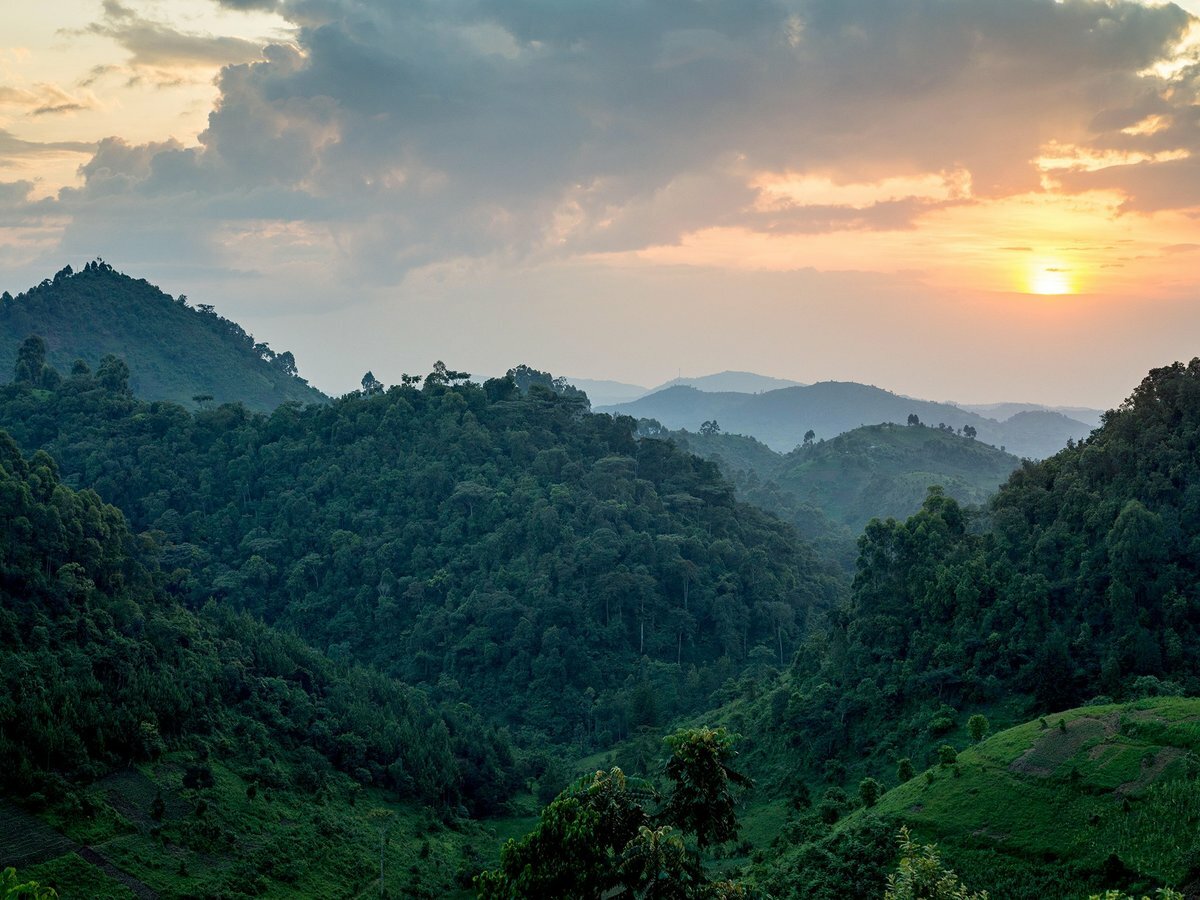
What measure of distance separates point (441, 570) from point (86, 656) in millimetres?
33539

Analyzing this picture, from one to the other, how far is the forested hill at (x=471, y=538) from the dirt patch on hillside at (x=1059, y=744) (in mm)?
30254

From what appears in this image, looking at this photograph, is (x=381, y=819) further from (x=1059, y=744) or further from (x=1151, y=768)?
(x=1151, y=768)

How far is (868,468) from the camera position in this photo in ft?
487

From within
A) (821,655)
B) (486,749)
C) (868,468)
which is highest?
(868,468)

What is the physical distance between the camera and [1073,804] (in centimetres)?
3023

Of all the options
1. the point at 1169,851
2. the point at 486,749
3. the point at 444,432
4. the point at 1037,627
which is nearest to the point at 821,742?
the point at 1037,627

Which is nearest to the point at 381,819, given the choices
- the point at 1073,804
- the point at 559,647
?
the point at 559,647

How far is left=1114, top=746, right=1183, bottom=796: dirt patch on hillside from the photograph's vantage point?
97.5ft

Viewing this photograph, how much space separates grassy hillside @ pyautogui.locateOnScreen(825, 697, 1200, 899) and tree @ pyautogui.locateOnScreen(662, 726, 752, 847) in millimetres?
10847

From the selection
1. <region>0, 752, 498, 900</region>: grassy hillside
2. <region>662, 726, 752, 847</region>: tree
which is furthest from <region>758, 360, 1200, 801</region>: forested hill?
<region>662, 726, 752, 847</region>: tree

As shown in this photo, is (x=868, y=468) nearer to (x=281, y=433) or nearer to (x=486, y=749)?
(x=281, y=433)

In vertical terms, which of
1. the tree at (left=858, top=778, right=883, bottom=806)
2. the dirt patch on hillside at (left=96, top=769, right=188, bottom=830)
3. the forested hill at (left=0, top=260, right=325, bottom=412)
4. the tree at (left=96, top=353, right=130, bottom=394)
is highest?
the forested hill at (left=0, top=260, right=325, bottom=412)

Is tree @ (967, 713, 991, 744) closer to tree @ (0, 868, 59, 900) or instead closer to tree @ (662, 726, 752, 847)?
tree @ (662, 726, 752, 847)

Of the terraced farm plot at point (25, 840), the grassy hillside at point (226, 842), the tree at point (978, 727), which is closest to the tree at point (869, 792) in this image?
the tree at point (978, 727)
